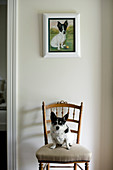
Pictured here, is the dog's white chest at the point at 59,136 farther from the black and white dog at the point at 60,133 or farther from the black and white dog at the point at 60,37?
the black and white dog at the point at 60,37

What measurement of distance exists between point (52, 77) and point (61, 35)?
46cm

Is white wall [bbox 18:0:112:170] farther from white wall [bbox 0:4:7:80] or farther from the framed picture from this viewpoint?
white wall [bbox 0:4:7:80]

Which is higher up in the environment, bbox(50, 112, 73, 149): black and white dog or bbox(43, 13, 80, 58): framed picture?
bbox(43, 13, 80, 58): framed picture

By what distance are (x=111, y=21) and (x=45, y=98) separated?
3.59 feet

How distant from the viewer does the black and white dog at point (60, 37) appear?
1815mm

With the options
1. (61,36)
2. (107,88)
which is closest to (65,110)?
(107,88)

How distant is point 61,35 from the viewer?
1.82 meters

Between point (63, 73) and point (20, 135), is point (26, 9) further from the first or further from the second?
point (20, 135)

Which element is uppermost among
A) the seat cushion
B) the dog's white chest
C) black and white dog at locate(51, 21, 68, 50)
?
black and white dog at locate(51, 21, 68, 50)

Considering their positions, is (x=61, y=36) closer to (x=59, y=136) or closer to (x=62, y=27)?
(x=62, y=27)

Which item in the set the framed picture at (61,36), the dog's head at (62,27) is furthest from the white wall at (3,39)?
the dog's head at (62,27)

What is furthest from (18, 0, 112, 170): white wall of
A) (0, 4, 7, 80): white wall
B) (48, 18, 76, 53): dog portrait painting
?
(0, 4, 7, 80): white wall

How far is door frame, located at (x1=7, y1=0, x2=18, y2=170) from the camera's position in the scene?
180 centimetres

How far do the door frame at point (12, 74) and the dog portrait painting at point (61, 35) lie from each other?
1.23 ft
